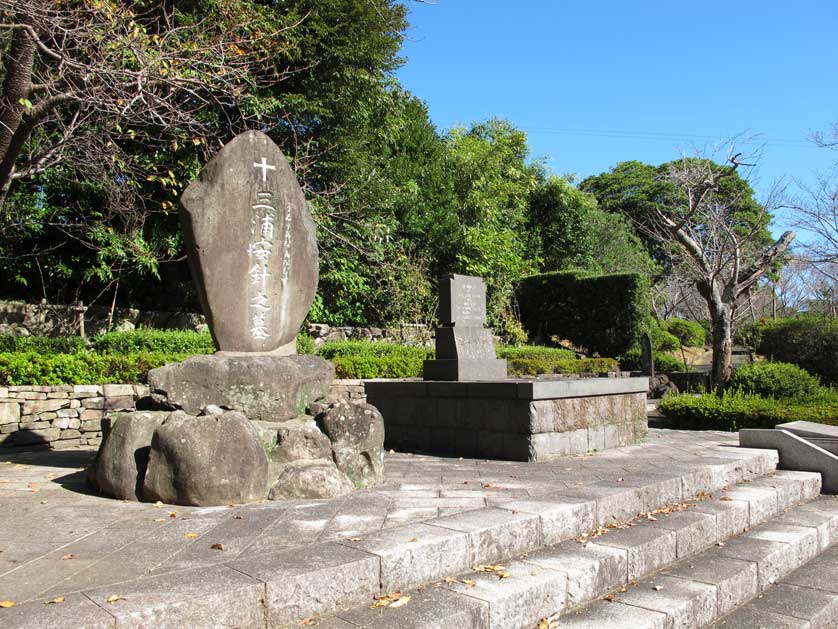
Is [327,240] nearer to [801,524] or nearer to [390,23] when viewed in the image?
[390,23]

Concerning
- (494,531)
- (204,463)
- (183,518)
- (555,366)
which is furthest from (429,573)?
(555,366)

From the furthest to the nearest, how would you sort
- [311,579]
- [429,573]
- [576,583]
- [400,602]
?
[576,583] < [429,573] < [400,602] < [311,579]

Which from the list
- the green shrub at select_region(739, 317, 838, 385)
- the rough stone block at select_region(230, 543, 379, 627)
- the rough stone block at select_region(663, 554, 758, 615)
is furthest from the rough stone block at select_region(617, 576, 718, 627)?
the green shrub at select_region(739, 317, 838, 385)

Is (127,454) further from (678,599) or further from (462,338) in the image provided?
(462,338)

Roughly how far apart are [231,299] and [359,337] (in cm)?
1094

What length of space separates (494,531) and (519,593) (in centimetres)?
48

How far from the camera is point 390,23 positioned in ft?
46.6

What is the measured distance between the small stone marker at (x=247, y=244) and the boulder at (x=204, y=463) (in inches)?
47.8

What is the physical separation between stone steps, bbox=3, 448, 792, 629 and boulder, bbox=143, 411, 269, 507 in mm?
1285

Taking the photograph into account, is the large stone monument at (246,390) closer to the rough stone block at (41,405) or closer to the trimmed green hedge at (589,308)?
the rough stone block at (41,405)

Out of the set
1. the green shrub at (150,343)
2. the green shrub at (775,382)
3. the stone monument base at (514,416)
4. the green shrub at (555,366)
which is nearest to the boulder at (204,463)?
the stone monument base at (514,416)

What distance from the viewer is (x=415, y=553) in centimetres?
307

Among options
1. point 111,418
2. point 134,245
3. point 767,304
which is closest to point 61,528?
point 111,418

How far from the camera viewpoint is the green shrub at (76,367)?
841 cm
